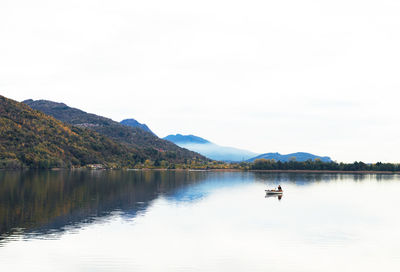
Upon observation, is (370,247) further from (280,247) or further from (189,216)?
(189,216)


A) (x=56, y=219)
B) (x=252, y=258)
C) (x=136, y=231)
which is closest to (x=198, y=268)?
(x=252, y=258)

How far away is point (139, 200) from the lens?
10669 cm

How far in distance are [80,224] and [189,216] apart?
24.8 m

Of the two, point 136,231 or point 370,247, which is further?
point 136,231

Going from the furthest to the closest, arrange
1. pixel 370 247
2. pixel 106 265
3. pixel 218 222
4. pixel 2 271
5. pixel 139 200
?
1. pixel 139 200
2. pixel 218 222
3. pixel 370 247
4. pixel 106 265
5. pixel 2 271

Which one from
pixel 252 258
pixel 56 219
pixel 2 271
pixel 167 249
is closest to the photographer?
pixel 2 271

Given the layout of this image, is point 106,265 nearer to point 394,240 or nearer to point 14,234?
point 14,234

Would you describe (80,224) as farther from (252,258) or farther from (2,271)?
(252,258)

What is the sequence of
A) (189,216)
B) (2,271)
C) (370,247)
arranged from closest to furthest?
(2,271)
(370,247)
(189,216)

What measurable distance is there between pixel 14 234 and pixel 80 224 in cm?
1227

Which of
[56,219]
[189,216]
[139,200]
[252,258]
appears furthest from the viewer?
[139,200]

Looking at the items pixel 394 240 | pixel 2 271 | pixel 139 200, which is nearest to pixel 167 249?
pixel 2 271

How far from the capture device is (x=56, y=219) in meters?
68.9

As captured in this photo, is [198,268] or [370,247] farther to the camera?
[370,247]
